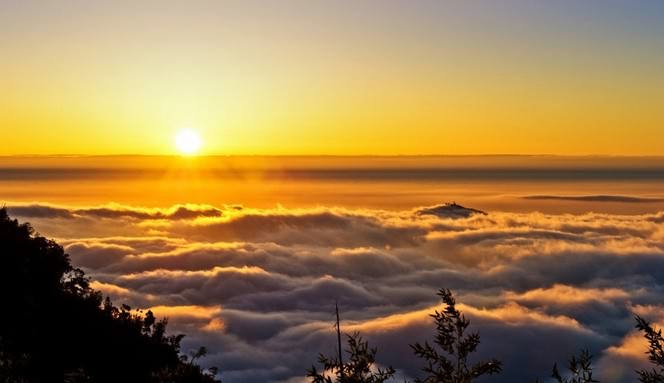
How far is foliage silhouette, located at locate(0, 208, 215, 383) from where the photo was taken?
36219 mm

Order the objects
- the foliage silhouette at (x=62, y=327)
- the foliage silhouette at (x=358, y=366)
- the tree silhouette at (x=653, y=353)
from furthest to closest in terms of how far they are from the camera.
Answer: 1. the foliage silhouette at (x=62, y=327)
2. the foliage silhouette at (x=358, y=366)
3. the tree silhouette at (x=653, y=353)

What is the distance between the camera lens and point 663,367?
1436cm

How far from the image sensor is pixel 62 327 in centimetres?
4144

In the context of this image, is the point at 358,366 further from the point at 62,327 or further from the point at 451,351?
the point at 62,327

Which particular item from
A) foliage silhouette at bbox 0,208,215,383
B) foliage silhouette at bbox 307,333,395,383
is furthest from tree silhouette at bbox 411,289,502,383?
foliage silhouette at bbox 0,208,215,383

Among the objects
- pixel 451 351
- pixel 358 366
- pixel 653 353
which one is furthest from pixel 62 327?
pixel 653 353

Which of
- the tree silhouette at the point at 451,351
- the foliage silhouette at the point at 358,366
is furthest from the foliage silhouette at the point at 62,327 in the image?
the tree silhouette at the point at 451,351

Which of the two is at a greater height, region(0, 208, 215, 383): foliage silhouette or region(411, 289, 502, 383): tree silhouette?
region(0, 208, 215, 383): foliage silhouette

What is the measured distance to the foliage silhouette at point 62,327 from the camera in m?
36.2

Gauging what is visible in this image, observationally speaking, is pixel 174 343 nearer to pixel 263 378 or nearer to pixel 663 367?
pixel 663 367

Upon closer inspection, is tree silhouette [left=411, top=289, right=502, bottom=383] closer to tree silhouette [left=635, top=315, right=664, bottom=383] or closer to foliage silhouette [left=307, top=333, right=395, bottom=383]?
foliage silhouette [left=307, top=333, right=395, bottom=383]

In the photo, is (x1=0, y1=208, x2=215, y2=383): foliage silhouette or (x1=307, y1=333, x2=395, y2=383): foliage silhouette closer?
(x1=307, y1=333, x2=395, y2=383): foliage silhouette

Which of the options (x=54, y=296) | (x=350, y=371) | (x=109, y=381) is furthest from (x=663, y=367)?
(x=54, y=296)

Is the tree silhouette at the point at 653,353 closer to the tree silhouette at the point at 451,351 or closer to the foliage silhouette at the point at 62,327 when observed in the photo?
the tree silhouette at the point at 451,351
